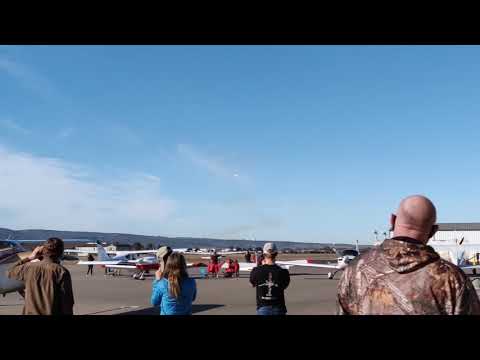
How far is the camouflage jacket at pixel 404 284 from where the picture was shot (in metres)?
1.79

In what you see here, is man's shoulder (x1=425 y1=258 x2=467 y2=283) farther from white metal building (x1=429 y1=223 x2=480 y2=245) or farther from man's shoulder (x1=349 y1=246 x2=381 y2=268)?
white metal building (x1=429 y1=223 x2=480 y2=245)

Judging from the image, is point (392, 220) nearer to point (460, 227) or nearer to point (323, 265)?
point (323, 265)

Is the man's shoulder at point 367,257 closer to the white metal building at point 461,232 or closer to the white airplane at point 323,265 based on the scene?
the white airplane at point 323,265

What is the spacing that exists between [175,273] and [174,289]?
135 mm

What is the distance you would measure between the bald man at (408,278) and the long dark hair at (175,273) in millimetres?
2108

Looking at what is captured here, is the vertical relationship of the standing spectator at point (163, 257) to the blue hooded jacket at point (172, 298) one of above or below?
above

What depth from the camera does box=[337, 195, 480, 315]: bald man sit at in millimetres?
1797

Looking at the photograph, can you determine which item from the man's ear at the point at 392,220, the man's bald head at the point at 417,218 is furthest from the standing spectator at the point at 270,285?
the man's bald head at the point at 417,218

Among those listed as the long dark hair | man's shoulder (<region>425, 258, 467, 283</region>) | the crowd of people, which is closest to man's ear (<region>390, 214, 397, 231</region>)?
the crowd of people

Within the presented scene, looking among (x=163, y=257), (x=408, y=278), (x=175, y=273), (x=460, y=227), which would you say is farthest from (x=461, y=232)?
(x=408, y=278)

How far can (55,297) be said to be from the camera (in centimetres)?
389
